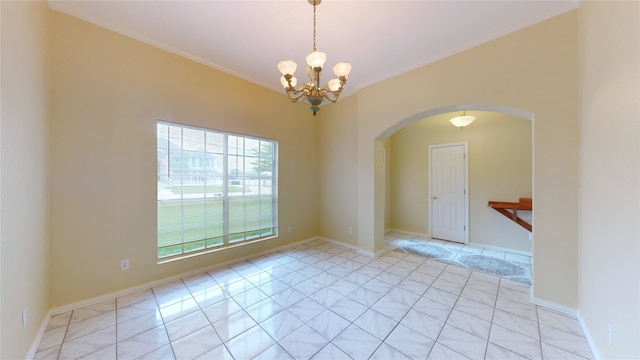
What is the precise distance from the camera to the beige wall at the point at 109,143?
227cm

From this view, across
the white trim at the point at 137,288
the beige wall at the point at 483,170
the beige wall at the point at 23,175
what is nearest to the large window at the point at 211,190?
the white trim at the point at 137,288

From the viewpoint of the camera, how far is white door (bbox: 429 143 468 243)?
4711 mm

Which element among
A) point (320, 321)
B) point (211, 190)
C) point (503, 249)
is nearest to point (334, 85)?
point (320, 321)

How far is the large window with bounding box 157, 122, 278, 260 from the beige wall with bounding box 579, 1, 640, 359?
159 inches

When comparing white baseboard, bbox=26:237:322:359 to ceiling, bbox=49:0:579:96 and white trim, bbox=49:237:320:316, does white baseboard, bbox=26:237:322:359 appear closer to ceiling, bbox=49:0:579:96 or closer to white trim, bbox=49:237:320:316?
white trim, bbox=49:237:320:316

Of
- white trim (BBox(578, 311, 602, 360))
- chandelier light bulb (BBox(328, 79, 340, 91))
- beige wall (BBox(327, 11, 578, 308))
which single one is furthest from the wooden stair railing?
chandelier light bulb (BBox(328, 79, 340, 91))

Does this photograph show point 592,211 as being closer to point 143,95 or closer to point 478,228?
point 478,228

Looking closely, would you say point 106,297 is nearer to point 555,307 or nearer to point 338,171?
point 338,171

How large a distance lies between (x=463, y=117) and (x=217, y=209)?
4890 millimetres

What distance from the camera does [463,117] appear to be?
4203mm

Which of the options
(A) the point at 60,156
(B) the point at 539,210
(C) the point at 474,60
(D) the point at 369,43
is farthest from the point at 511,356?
(A) the point at 60,156

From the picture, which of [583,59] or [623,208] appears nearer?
[623,208]

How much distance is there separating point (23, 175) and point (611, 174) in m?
4.45

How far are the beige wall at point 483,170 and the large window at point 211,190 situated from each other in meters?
3.52
